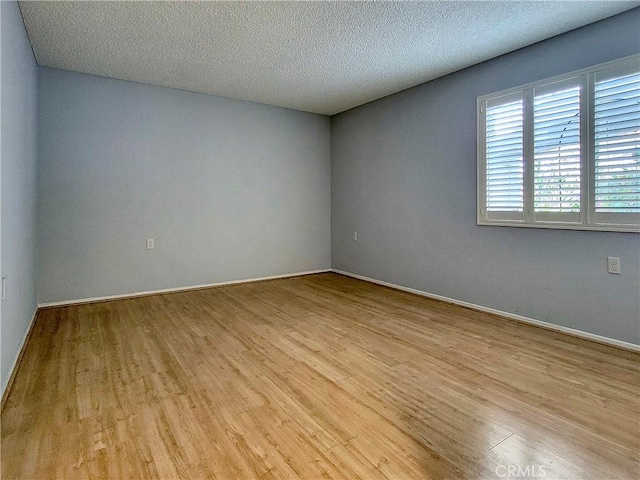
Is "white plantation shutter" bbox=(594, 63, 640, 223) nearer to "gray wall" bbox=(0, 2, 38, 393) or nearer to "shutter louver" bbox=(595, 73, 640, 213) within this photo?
"shutter louver" bbox=(595, 73, 640, 213)

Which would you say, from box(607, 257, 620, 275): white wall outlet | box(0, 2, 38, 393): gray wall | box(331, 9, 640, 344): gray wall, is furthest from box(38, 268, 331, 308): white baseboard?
box(607, 257, 620, 275): white wall outlet

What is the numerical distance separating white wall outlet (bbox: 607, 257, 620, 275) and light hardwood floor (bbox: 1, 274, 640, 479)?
0.57 m

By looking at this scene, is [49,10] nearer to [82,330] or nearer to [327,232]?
[82,330]

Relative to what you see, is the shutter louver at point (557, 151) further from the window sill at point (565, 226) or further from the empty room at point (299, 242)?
the window sill at point (565, 226)

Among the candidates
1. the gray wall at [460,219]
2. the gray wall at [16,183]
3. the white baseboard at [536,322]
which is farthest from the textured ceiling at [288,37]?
the white baseboard at [536,322]

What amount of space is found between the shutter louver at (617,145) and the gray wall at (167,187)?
11.7 ft

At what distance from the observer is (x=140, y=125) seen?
13.1 ft

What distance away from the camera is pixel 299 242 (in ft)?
17.4

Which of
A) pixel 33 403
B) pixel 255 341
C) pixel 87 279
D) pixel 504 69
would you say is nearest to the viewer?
pixel 33 403

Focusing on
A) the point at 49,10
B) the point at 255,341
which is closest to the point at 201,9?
the point at 49,10

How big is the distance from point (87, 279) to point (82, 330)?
1.04 m

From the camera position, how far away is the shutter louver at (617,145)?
2.45 m

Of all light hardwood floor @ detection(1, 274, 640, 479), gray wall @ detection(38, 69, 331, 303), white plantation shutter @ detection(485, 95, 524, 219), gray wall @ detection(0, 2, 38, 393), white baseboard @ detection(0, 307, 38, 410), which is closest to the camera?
light hardwood floor @ detection(1, 274, 640, 479)

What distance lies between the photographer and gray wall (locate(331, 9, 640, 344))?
2633 mm
